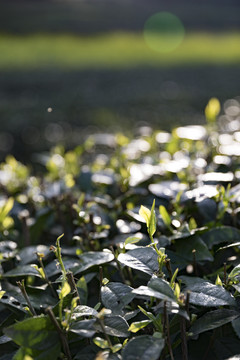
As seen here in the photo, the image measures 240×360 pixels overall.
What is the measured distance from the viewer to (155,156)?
7.25ft

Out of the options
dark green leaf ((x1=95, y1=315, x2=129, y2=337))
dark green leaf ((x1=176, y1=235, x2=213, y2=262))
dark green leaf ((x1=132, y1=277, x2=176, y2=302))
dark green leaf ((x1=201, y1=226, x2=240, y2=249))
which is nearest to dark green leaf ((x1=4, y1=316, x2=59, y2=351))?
dark green leaf ((x1=95, y1=315, x2=129, y2=337))

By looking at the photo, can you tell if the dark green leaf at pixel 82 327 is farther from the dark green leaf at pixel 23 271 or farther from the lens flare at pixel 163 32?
the lens flare at pixel 163 32

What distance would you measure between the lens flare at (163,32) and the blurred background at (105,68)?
6 centimetres

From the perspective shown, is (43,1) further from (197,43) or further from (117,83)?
(117,83)

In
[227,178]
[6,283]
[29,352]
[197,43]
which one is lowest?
[197,43]

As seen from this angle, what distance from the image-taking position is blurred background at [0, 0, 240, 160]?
7723mm

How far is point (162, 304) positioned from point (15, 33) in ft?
70.8

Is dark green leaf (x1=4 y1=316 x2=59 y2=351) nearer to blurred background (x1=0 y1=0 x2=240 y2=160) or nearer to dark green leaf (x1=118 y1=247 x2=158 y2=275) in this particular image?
dark green leaf (x1=118 y1=247 x2=158 y2=275)

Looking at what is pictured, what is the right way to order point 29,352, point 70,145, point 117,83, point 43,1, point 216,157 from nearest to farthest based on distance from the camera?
point 29,352
point 216,157
point 70,145
point 117,83
point 43,1

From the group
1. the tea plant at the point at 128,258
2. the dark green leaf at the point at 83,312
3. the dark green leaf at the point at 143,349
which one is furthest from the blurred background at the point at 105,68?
the dark green leaf at the point at 143,349

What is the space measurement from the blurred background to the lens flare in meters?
0.06

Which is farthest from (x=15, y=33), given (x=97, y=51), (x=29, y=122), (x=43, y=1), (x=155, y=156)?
(x=155, y=156)

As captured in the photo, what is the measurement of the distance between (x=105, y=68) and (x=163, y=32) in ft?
37.9

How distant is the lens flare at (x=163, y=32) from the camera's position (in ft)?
67.5
